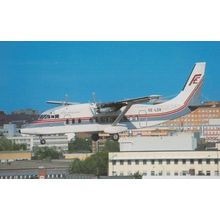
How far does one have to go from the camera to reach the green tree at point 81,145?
26.8 metres

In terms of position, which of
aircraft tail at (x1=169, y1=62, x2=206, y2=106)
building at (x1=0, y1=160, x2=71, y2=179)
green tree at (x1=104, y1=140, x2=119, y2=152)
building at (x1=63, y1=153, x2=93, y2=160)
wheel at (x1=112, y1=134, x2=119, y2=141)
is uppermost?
aircraft tail at (x1=169, y1=62, x2=206, y2=106)

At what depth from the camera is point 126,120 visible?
87.4 feet

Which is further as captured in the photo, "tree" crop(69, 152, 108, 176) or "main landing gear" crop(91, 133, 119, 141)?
"main landing gear" crop(91, 133, 119, 141)

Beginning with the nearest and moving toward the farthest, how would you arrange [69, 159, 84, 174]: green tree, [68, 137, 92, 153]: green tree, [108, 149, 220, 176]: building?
[108, 149, 220, 176]: building → [69, 159, 84, 174]: green tree → [68, 137, 92, 153]: green tree

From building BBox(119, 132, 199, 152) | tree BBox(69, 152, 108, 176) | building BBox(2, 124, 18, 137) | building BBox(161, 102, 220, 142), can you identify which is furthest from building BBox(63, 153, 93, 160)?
building BBox(161, 102, 220, 142)

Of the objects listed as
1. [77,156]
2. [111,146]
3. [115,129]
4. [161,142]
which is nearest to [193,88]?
[161,142]

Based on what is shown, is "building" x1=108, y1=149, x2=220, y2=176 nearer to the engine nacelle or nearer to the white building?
the white building

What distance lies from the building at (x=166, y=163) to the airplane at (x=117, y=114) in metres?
0.55

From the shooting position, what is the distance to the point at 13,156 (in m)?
27.0

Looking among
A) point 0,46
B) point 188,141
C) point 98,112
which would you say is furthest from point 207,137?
point 0,46

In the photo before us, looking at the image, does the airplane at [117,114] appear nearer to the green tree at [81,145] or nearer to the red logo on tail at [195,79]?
the red logo on tail at [195,79]

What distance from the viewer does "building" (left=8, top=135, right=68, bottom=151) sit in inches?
1053

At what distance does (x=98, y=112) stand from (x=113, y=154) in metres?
0.83

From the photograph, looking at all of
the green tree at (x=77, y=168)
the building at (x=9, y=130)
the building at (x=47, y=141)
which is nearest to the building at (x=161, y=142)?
the green tree at (x=77, y=168)
